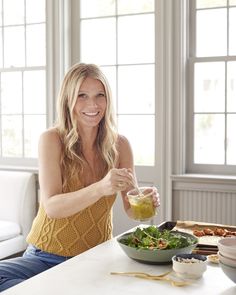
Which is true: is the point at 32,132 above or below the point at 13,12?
below

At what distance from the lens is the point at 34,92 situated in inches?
176

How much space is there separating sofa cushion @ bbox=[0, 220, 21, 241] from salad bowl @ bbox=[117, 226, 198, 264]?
7.00ft

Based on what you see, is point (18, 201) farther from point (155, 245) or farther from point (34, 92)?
point (155, 245)

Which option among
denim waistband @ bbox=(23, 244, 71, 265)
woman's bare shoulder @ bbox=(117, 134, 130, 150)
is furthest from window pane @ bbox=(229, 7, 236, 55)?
denim waistband @ bbox=(23, 244, 71, 265)

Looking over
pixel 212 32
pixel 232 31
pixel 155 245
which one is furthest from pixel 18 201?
pixel 155 245

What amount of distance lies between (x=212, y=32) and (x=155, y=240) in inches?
98.0

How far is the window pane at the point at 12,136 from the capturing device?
15.0ft

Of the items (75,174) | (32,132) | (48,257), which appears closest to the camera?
(48,257)

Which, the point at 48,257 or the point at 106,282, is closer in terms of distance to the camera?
the point at 106,282

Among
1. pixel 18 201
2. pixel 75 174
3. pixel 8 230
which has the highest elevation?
pixel 75 174

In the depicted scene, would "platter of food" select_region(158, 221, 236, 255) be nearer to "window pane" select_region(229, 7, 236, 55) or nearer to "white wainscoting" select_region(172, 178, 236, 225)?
"white wainscoting" select_region(172, 178, 236, 225)

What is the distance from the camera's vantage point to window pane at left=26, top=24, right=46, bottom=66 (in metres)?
4.39

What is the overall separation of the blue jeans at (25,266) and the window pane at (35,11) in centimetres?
284

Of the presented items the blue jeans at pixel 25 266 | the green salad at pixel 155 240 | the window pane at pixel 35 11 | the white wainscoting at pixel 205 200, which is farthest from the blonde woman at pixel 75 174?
the window pane at pixel 35 11
